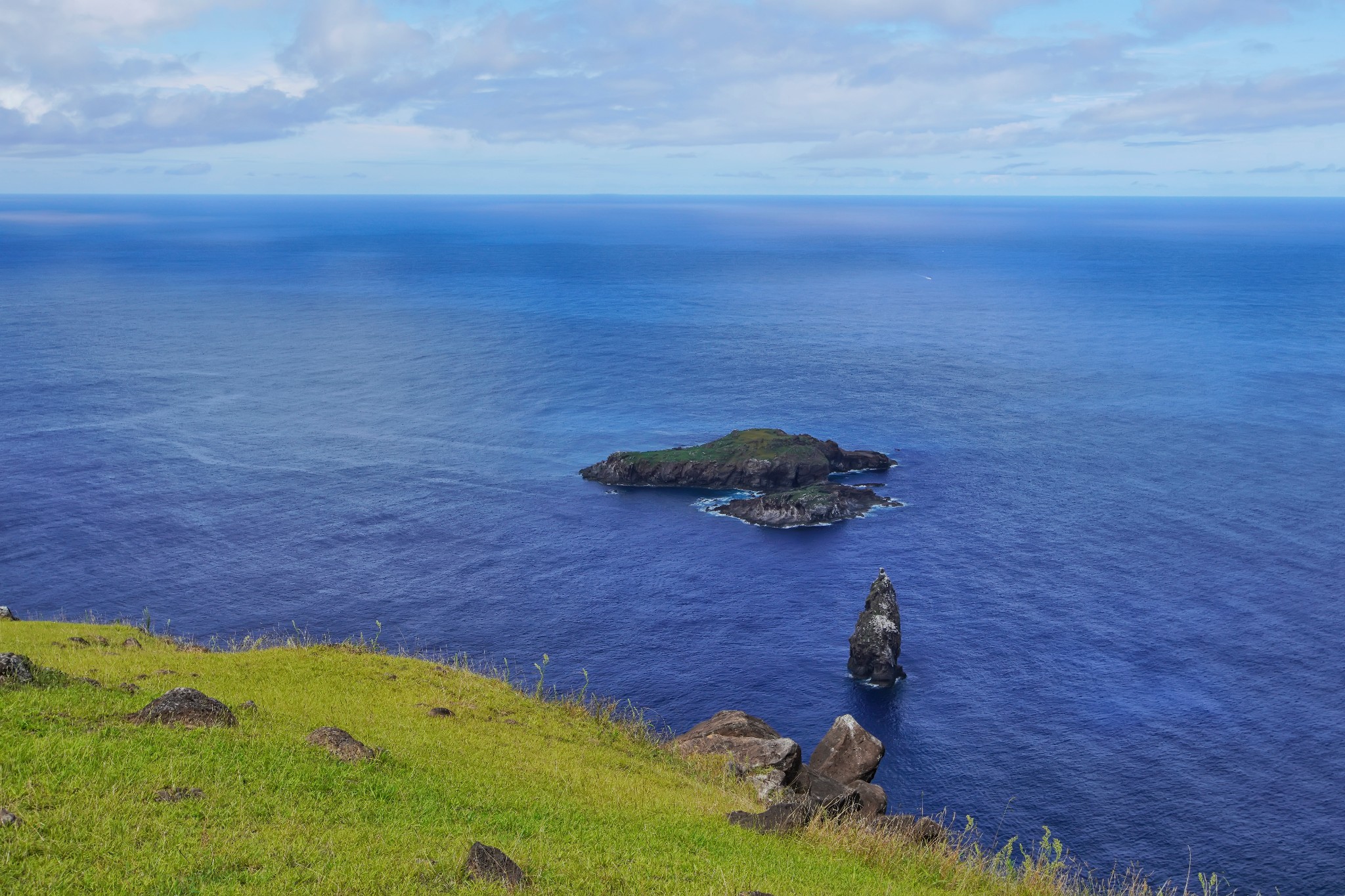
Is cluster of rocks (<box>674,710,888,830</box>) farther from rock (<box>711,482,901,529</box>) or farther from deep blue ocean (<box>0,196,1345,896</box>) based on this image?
rock (<box>711,482,901,529</box>)

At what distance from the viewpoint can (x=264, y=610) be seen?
86.4m

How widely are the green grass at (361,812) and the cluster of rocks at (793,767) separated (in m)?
0.93

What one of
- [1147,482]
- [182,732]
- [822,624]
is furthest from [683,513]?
[182,732]

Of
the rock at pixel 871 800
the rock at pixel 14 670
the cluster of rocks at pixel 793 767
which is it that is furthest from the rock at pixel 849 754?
the rock at pixel 14 670

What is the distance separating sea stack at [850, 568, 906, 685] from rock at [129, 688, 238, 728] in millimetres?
56863

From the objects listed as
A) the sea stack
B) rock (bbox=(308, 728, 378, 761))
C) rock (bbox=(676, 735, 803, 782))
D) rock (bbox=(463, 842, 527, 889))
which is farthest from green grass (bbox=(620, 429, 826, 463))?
rock (bbox=(463, 842, 527, 889))

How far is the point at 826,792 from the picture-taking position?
34.6 metres

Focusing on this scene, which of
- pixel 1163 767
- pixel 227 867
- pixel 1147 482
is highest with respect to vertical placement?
pixel 227 867

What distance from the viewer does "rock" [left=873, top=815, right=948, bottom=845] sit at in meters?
29.2

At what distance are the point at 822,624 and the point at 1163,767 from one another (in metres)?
29.5

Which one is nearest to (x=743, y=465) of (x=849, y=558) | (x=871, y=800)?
(x=849, y=558)

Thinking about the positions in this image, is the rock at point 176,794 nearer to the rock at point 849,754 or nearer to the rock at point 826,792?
the rock at point 826,792

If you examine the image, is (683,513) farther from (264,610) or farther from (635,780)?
(635,780)

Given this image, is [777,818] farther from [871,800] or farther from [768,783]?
[871,800]
